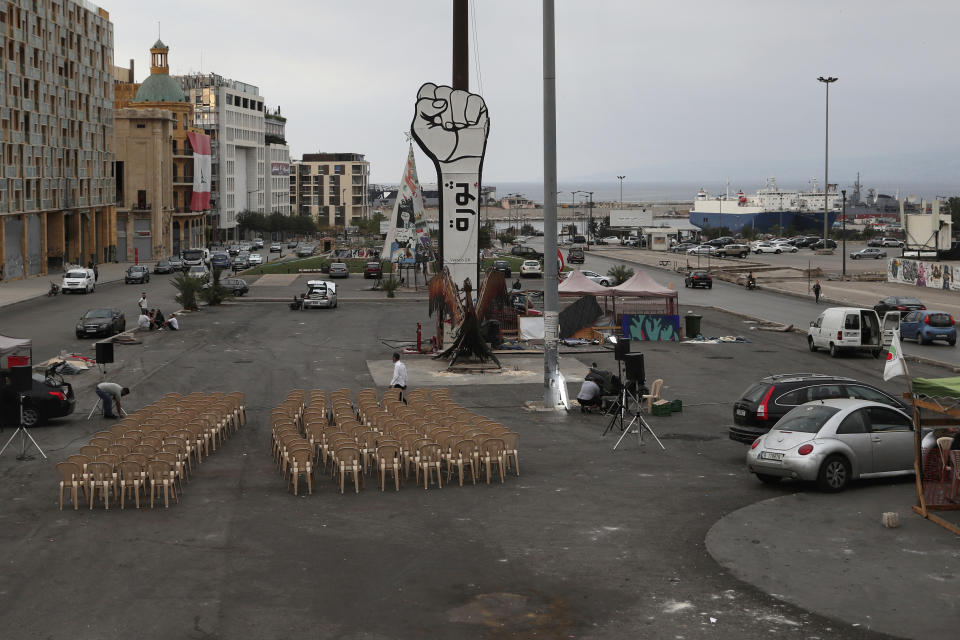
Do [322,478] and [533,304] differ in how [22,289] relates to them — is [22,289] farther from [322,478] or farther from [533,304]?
[322,478]

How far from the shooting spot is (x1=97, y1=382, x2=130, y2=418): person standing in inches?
914

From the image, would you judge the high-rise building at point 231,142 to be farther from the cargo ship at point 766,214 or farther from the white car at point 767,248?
the cargo ship at point 766,214

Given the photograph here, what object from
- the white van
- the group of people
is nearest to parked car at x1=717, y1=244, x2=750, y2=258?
the white van

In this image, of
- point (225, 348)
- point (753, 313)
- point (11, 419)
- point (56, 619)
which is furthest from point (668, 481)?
point (753, 313)

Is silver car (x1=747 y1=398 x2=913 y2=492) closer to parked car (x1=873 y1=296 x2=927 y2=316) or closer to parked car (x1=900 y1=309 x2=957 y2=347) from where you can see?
parked car (x1=900 y1=309 x2=957 y2=347)

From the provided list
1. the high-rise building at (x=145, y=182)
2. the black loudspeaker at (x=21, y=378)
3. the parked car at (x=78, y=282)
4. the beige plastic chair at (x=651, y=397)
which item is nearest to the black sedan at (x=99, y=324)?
the parked car at (x=78, y=282)

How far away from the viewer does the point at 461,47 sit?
120 feet

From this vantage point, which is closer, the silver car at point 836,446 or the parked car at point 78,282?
the silver car at point 836,446

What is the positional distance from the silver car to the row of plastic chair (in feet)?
28.6

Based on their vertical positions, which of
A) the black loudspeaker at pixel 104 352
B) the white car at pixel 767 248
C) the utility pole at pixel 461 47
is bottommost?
the black loudspeaker at pixel 104 352

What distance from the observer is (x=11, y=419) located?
22000mm

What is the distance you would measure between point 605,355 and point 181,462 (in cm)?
2125

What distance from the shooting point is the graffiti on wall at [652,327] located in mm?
40031

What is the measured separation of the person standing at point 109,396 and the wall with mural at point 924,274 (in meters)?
54.7
